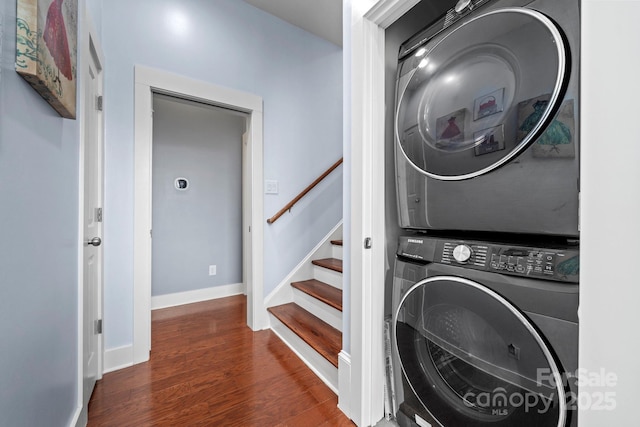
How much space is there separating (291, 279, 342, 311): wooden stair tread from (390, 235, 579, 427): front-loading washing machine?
75cm

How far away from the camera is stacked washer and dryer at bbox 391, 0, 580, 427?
65 centimetres

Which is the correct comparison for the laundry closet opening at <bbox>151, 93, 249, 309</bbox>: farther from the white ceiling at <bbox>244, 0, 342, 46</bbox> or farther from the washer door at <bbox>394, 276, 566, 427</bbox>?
the washer door at <bbox>394, 276, 566, 427</bbox>

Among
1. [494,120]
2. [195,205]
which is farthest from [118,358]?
[494,120]

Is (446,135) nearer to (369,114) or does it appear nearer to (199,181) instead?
(369,114)

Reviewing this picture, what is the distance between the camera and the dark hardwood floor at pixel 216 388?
50.4 inches

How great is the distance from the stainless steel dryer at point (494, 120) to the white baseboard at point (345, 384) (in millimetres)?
779

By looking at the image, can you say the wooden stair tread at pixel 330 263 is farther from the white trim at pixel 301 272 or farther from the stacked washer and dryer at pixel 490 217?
the stacked washer and dryer at pixel 490 217

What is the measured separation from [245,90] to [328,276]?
1762 mm

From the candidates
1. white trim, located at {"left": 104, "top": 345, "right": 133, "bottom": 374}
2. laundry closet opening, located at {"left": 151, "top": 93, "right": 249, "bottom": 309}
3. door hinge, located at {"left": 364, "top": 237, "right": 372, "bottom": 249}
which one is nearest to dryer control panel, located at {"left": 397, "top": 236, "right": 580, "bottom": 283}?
door hinge, located at {"left": 364, "top": 237, "right": 372, "bottom": 249}

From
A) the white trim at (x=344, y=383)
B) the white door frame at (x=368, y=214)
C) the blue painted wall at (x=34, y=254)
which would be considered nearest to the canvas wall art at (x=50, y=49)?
the blue painted wall at (x=34, y=254)

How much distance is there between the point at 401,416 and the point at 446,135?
1.16 meters

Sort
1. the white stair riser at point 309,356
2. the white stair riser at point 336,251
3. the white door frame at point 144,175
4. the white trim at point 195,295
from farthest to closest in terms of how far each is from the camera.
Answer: the white trim at point 195,295, the white stair riser at point 336,251, the white door frame at point 144,175, the white stair riser at point 309,356

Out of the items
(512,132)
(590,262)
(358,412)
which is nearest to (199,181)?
(358,412)

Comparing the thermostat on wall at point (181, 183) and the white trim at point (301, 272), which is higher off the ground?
the thermostat on wall at point (181, 183)
